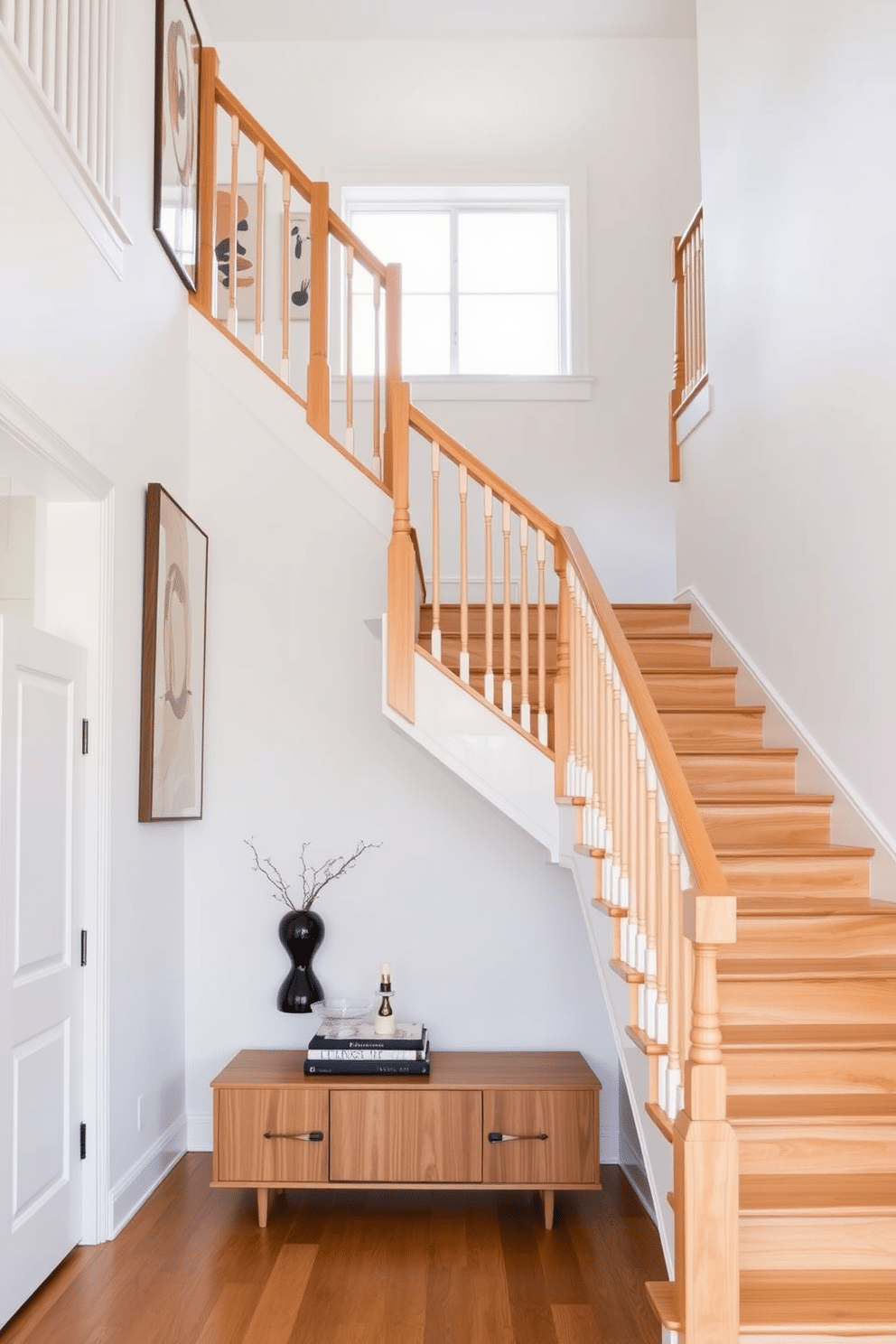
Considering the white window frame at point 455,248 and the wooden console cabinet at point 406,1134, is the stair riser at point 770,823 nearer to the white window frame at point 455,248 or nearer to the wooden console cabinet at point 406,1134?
the wooden console cabinet at point 406,1134

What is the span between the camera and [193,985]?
183 inches

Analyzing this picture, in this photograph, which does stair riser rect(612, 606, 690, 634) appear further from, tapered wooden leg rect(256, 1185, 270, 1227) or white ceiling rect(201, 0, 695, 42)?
white ceiling rect(201, 0, 695, 42)

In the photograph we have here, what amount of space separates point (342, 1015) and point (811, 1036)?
6.24 feet

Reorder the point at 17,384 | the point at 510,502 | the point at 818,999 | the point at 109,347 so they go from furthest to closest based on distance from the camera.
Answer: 1. the point at 510,502
2. the point at 109,347
3. the point at 818,999
4. the point at 17,384

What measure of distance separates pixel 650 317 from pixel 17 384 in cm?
456

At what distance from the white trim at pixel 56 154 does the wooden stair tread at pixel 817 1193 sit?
9.82 feet

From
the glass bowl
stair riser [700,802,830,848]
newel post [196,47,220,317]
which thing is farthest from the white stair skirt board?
newel post [196,47,220,317]

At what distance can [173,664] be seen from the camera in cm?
432

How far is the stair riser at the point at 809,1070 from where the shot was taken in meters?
2.93

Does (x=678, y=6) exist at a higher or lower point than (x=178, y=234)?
higher

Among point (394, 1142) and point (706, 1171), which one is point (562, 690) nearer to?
point (394, 1142)

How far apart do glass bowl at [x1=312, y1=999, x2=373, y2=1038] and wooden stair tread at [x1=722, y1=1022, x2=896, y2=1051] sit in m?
1.56

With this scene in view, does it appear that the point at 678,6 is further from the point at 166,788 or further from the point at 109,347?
→ the point at 166,788

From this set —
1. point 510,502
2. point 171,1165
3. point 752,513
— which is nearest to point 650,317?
point 752,513
